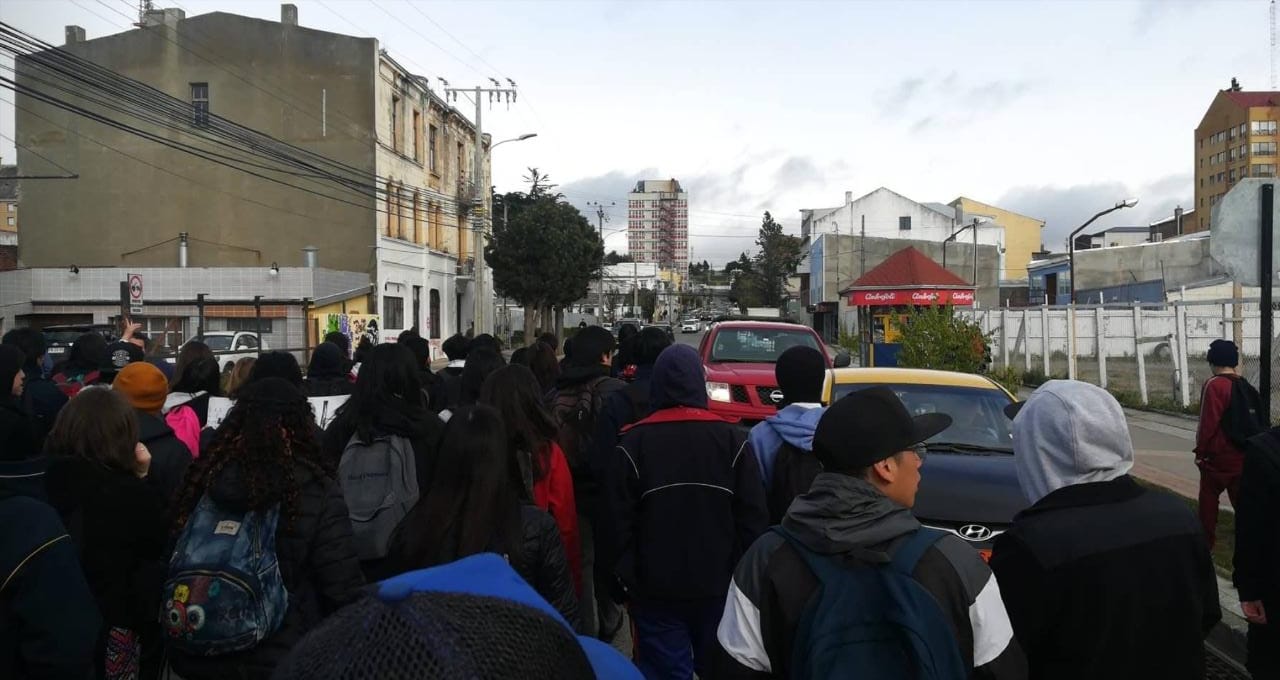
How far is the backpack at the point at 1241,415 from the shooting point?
7.38m

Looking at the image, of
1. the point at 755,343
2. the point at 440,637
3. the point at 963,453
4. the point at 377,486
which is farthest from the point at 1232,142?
the point at 440,637

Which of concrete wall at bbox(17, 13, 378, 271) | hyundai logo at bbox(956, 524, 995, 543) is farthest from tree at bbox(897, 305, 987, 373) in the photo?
concrete wall at bbox(17, 13, 378, 271)

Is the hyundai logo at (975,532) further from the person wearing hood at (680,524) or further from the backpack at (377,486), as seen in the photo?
the backpack at (377,486)

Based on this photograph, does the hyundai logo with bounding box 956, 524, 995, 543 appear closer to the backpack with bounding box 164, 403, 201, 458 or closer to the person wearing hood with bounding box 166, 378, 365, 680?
the person wearing hood with bounding box 166, 378, 365, 680

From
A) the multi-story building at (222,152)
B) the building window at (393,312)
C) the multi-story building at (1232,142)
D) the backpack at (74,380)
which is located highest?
the multi-story building at (1232,142)

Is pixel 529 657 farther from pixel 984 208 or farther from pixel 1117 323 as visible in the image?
pixel 984 208

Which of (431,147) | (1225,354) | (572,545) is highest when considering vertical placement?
(431,147)

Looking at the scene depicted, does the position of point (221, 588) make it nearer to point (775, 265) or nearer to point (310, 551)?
point (310, 551)

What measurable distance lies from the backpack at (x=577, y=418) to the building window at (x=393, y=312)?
34.2m

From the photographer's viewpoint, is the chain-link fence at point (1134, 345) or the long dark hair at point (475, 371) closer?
the long dark hair at point (475, 371)

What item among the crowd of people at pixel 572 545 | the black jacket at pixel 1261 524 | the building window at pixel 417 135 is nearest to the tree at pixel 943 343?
the crowd of people at pixel 572 545

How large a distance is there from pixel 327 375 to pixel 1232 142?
12307 centimetres

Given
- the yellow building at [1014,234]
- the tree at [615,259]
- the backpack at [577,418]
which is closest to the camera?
the backpack at [577,418]

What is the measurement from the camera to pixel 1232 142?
108562 mm
